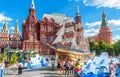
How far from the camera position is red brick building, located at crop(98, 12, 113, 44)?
404 feet

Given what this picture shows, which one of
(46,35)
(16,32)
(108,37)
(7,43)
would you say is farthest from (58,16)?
(16,32)

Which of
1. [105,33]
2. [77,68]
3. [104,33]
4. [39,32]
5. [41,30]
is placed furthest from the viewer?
[104,33]

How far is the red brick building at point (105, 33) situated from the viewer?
12308cm

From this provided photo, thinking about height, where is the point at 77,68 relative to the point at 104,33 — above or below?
below

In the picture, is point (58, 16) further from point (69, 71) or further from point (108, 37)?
point (69, 71)

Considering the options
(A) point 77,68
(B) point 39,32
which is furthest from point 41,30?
(A) point 77,68

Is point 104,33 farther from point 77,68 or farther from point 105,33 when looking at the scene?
point 77,68

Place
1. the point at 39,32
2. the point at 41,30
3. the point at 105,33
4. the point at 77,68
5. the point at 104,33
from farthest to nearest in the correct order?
the point at 104,33, the point at 105,33, the point at 39,32, the point at 41,30, the point at 77,68

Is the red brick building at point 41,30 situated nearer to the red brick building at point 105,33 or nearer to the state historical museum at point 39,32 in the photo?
the state historical museum at point 39,32

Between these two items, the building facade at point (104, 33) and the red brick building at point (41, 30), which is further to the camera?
the building facade at point (104, 33)

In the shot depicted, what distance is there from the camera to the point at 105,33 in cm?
12644

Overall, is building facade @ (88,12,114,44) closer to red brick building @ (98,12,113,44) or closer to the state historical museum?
red brick building @ (98,12,113,44)

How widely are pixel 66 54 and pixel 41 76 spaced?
9.92 metres

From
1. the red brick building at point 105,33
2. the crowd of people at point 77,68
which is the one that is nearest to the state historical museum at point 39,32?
the red brick building at point 105,33
